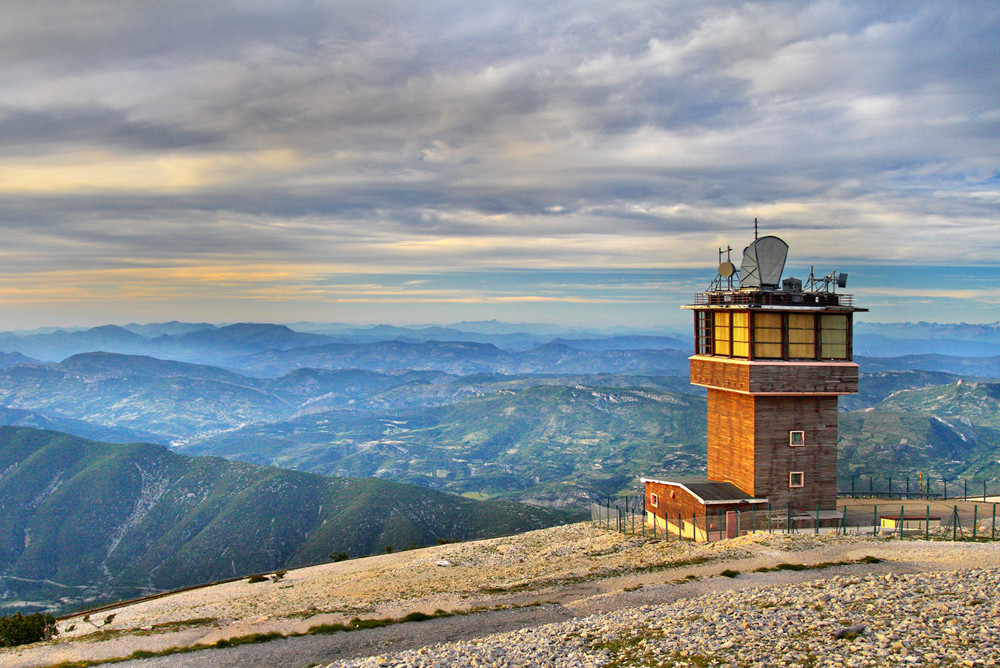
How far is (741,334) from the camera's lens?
2090 inches

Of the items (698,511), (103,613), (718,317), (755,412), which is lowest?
(103,613)

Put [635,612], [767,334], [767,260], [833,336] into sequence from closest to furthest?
[635,612] < [767,334] < [833,336] < [767,260]

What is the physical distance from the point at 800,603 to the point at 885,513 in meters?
32.6

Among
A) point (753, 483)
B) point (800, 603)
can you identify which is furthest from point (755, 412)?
point (800, 603)

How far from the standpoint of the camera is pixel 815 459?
51.4 m

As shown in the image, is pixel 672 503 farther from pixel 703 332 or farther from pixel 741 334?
pixel 703 332


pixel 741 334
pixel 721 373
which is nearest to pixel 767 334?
pixel 741 334

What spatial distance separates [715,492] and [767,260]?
20057 millimetres

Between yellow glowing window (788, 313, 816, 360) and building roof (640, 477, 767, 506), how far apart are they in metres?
11.3

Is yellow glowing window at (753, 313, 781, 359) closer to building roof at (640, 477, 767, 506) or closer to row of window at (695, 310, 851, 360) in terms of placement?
row of window at (695, 310, 851, 360)

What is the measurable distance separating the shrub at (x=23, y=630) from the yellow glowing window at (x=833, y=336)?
5625cm

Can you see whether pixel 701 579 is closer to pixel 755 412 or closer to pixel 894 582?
pixel 894 582

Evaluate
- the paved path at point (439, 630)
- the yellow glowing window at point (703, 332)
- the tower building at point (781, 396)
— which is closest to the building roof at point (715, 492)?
the tower building at point (781, 396)

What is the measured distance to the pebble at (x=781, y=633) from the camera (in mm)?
21922
